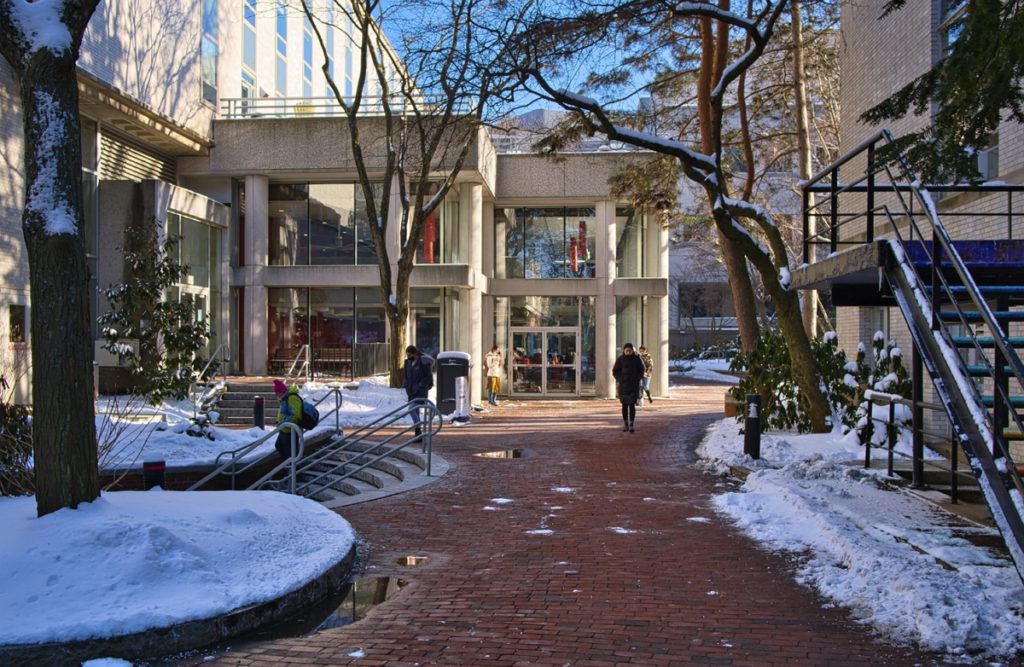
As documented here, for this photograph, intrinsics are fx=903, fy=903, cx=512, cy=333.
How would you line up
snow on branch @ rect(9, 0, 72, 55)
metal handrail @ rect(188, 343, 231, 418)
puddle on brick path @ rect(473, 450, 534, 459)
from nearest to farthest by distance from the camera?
snow on branch @ rect(9, 0, 72, 55) < puddle on brick path @ rect(473, 450, 534, 459) < metal handrail @ rect(188, 343, 231, 418)

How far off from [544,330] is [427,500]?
2151 centimetres

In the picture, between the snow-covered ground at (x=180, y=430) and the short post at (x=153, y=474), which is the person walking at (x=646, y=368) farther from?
the short post at (x=153, y=474)

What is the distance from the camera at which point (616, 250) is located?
3200 centimetres

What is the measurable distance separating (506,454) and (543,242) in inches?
688

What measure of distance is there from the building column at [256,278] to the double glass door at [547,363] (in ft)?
28.4

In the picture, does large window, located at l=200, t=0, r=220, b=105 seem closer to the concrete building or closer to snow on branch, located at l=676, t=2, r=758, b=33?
the concrete building

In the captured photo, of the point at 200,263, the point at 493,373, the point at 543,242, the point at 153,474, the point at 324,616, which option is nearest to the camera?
the point at 324,616

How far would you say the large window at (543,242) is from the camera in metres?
31.7

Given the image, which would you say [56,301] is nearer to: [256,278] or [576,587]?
[576,587]

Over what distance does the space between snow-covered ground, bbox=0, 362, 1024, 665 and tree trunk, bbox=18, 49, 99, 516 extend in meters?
0.36

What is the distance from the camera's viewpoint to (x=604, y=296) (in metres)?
31.2

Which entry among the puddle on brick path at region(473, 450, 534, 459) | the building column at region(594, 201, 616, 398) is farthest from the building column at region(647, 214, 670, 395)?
the puddle on brick path at region(473, 450, 534, 459)

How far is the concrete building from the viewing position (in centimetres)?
2384

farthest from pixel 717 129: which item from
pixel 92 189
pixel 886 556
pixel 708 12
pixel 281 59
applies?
pixel 281 59
